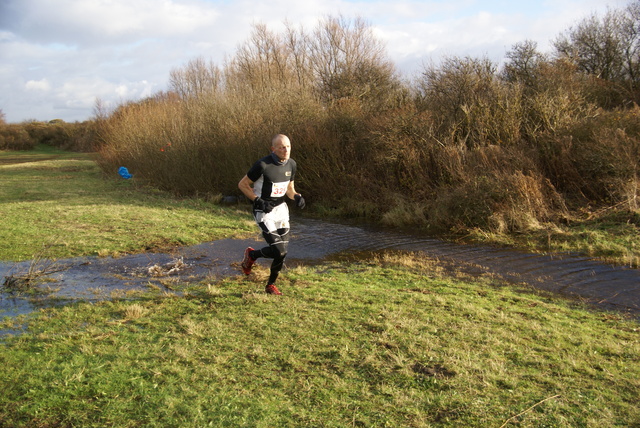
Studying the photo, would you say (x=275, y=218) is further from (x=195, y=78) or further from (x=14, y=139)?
(x=14, y=139)

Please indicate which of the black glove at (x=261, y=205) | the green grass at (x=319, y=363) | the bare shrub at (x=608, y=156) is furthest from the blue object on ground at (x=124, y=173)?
the black glove at (x=261, y=205)

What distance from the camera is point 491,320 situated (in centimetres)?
598

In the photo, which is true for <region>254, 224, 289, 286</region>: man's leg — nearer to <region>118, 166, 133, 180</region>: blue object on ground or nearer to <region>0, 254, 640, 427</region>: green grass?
<region>0, 254, 640, 427</region>: green grass

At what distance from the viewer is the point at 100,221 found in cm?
1343

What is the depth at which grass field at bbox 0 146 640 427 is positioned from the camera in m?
3.80

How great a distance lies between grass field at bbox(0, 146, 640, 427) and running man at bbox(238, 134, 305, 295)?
0.69 m

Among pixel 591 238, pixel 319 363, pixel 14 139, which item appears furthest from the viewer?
pixel 14 139

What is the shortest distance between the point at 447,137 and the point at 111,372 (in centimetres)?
1511

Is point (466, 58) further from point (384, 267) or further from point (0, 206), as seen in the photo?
point (0, 206)

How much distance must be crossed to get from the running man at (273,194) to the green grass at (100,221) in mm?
4847

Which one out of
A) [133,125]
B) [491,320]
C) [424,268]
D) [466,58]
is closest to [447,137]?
[466,58]

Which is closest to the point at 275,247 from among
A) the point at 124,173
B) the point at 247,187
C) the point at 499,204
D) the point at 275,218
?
the point at 275,218

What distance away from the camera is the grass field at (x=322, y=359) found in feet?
12.5

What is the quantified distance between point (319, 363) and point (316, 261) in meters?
5.79
